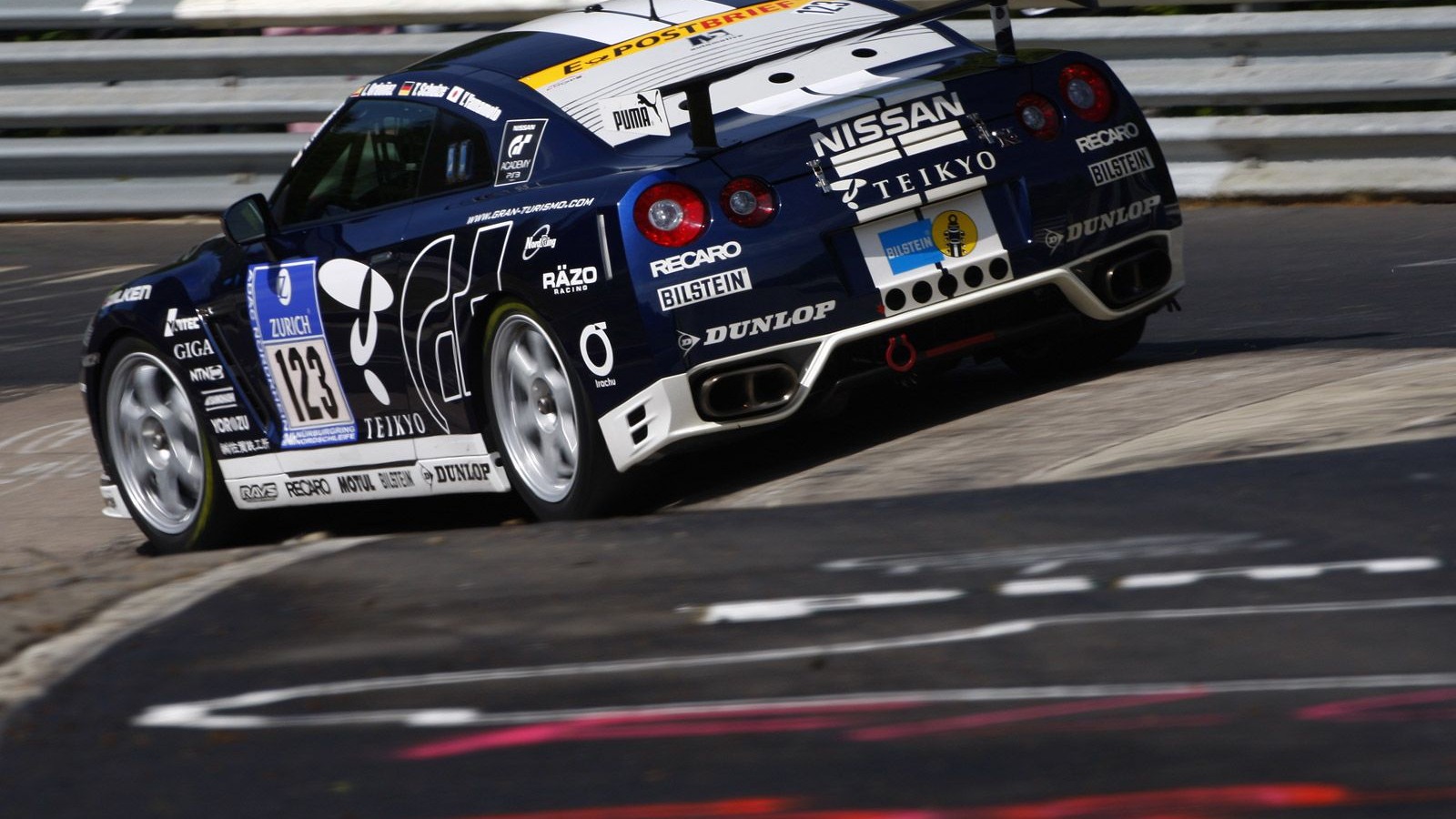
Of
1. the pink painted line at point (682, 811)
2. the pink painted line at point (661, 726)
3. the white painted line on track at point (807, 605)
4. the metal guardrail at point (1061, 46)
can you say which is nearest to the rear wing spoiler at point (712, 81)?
the white painted line on track at point (807, 605)

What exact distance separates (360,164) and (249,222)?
17.8 inches

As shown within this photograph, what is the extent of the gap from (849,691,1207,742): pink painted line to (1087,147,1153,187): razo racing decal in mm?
3029

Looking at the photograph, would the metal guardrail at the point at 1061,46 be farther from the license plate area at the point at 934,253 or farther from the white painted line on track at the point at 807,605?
the white painted line on track at the point at 807,605

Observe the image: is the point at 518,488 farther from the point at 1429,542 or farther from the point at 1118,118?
the point at 1429,542

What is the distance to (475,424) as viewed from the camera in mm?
6480

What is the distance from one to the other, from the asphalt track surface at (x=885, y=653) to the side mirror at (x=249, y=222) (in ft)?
5.20

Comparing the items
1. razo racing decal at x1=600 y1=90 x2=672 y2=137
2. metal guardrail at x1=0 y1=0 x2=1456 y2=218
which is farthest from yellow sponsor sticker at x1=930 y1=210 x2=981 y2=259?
metal guardrail at x1=0 y1=0 x2=1456 y2=218

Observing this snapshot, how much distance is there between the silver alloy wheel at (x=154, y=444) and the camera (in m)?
7.55

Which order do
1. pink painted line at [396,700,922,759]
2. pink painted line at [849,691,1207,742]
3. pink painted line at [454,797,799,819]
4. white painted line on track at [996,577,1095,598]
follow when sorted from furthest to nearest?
white painted line on track at [996,577,1095,598] < pink painted line at [396,700,922,759] < pink painted line at [849,691,1207,742] < pink painted line at [454,797,799,819]

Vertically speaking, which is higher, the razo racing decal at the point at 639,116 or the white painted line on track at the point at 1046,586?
the razo racing decal at the point at 639,116

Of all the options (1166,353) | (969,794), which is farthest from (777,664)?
(1166,353)

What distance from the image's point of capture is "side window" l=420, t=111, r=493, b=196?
6.57 m

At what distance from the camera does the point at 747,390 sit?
608 centimetres

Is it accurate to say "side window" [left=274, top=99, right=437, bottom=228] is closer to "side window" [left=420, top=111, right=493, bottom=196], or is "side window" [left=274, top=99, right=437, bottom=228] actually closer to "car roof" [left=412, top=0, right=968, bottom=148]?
"side window" [left=420, top=111, right=493, bottom=196]
